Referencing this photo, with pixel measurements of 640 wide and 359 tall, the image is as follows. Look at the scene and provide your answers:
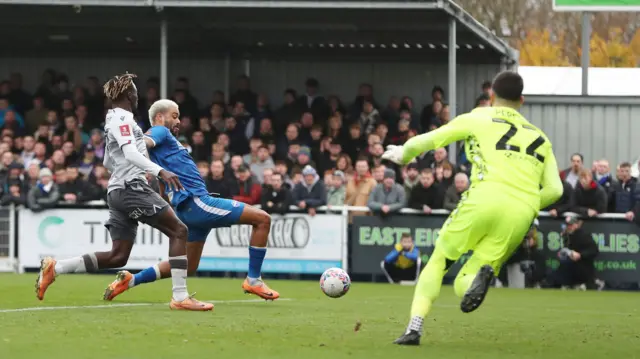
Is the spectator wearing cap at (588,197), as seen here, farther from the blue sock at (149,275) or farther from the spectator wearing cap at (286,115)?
the blue sock at (149,275)

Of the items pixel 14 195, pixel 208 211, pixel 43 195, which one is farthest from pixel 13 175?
pixel 208 211

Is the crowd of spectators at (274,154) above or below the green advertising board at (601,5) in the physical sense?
below

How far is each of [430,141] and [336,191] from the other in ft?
39.4

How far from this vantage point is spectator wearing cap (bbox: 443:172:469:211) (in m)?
19.8

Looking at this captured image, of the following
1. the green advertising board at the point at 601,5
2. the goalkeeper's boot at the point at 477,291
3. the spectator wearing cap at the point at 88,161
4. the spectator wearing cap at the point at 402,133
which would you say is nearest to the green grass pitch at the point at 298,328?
the goalkeeper's boot at the point at 477,291

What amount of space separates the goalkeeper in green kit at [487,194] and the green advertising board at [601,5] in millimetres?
14217

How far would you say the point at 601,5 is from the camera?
74.9ft

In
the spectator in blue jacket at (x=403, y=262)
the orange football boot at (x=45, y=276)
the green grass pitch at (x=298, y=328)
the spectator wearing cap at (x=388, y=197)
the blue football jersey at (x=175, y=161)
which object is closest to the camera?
the green grass pitch at (x=298, y=328)

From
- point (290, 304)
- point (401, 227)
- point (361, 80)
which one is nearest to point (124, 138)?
point (290, 304)

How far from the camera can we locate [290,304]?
45.1 ft

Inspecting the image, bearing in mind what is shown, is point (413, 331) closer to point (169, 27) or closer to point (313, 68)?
point (169, 27)

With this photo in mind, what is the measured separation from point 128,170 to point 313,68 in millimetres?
16809

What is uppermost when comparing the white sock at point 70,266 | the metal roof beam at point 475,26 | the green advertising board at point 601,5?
the green advertising board at point 601,5

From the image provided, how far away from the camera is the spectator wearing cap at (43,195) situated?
21047mm
